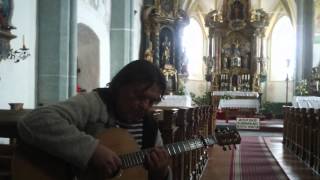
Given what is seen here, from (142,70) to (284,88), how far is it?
24.0m

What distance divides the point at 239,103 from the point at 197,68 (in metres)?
5.50

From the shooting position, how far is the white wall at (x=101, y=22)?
12.5 metres

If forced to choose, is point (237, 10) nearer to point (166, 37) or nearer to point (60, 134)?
point (166, 37)

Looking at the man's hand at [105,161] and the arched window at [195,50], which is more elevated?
the arched window at [195,50]

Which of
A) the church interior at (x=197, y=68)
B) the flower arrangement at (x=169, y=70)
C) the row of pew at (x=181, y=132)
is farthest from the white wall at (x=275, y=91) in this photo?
the row of pew at (x=181, y=132)

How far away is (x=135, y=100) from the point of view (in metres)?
2.39

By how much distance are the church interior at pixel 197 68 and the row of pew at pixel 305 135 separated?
0.02 m

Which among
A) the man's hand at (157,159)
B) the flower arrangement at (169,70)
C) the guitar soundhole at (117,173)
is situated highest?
the flower arrangement at (169,70)

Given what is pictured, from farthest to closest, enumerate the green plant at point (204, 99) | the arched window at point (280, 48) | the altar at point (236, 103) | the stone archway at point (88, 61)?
the arched window at point (280, 48), the green plant at point (204, 99), the altar at point (236, 103), the stone archway at point (88, 61)

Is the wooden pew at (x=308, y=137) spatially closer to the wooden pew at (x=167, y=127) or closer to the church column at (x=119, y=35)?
the wooden pew at (x=167, y=127)

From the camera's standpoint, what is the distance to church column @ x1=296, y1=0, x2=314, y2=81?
20.9 m

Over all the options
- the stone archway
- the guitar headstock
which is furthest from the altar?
the guitar headstock

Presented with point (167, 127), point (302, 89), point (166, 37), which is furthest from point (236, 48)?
point (167, 127)

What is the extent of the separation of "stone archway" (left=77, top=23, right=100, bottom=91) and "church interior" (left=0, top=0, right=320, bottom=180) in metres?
0.03
